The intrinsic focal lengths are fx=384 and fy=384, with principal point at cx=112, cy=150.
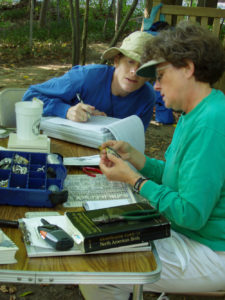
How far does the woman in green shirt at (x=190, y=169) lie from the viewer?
1524 millimetres

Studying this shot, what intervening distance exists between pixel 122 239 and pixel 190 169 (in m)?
0.41

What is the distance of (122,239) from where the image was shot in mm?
1340

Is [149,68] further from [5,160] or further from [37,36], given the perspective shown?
[37,36]

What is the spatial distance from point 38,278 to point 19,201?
461mm

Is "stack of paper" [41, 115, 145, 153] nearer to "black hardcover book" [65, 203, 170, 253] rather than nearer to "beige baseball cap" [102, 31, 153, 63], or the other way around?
"beige baseball cap" [102, 31, 153, 63]

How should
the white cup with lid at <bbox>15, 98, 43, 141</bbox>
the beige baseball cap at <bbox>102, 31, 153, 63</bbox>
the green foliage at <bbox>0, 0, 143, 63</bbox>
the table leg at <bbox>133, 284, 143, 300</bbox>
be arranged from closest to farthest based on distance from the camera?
the table leg at <bbox>133, 284, 143, 300</bbox> < the white cup with lid at <bbox>15, 98, 43, 141</bbox> < the beige baseball cap at <bbox>102, 31, 153, 63</bbox> < the green foliage at <bbox>0, 0, 143, 63</bbox>

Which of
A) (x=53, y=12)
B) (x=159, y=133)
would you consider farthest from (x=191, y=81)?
(x=53, y=12)

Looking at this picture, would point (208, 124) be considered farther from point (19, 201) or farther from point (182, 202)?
point (19, 201)

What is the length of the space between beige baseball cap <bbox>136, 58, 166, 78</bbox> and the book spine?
2.47 ft

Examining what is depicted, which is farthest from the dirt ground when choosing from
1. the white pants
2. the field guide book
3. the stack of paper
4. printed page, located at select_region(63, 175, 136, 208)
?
the field guide book

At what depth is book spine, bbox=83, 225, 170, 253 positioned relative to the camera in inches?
51.0

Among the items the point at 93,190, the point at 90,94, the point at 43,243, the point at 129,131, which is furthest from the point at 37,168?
the point at 90,94

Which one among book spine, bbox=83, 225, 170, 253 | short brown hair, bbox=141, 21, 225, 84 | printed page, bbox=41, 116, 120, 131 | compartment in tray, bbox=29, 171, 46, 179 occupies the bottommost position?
book spine, bbox=83, 225, 170, 253

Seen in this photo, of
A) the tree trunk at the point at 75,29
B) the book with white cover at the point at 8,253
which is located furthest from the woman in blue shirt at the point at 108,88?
the tree trunk at the point at 75,29
